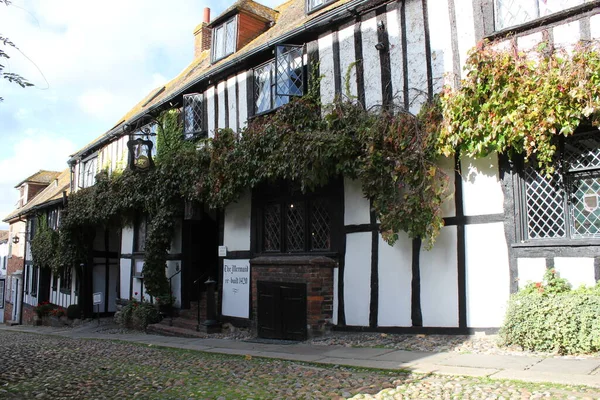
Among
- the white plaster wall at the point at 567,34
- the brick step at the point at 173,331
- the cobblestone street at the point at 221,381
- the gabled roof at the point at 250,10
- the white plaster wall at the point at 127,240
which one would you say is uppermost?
the gabled roof at the point at 250,10

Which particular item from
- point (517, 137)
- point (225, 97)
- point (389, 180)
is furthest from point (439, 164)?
point (225, 97)

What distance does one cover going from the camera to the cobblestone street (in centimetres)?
483

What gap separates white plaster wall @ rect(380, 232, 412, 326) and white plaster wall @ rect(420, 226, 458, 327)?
0.27 m

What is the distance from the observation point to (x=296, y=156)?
28.9 feet

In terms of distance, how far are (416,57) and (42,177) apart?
28.2 metres

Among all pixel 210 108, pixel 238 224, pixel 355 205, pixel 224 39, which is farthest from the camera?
pixel 224 39

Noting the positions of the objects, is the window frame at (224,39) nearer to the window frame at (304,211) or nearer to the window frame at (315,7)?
the window frame at (315,7)

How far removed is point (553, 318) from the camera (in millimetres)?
5945

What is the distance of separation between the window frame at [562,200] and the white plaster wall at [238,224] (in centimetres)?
576

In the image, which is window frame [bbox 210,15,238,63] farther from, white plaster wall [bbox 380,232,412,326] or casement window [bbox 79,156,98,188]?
white plaster wall [bbox 380,232,412,326]

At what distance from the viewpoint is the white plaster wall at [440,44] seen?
779cm

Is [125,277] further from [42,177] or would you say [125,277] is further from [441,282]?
[42,177]

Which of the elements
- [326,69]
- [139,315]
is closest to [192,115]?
[326,69]

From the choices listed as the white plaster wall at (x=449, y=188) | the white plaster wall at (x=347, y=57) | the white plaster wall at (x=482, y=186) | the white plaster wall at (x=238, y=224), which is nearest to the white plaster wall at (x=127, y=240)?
the white plaster wall at (x=238, y=224)
